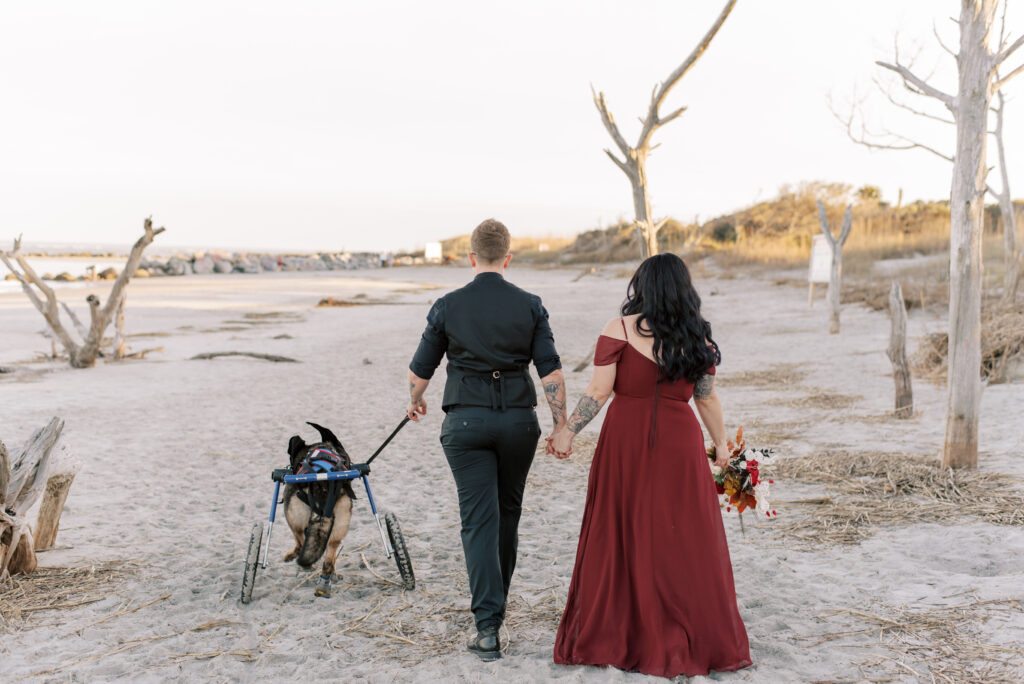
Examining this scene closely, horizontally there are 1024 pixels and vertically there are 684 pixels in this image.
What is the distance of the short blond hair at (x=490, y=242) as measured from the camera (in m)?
3.90

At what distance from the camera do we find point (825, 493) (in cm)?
664

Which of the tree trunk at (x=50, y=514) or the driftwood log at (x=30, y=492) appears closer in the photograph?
the driftwood log at (x=30, y=492)

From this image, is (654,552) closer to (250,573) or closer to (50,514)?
(250,573)

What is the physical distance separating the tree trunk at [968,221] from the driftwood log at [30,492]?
6603 mm

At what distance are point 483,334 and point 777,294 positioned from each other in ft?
79.2

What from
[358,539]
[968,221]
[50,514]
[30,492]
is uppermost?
[968,221]

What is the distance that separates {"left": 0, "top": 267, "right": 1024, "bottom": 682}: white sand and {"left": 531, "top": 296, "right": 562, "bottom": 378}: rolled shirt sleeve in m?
1.39

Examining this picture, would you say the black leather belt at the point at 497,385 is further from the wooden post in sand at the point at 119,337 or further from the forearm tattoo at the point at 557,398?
the wooden post in sand at the point at 119,337

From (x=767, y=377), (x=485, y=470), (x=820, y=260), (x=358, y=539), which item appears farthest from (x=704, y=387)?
(x=820, y=260)

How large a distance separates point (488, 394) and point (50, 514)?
11.4 feet

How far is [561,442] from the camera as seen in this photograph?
392cm

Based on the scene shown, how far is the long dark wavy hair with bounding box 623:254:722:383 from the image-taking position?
3.63 meters

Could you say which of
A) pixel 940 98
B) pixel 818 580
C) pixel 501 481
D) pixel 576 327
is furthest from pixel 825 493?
pixel 576 327

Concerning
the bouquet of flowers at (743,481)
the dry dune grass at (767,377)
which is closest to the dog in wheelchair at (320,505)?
the bouquet of flowers at (743,481)
